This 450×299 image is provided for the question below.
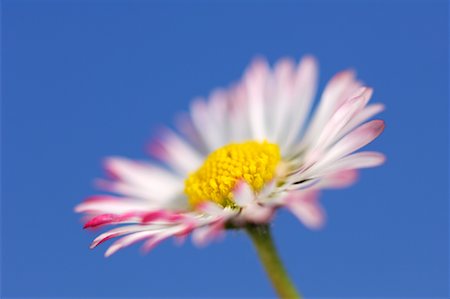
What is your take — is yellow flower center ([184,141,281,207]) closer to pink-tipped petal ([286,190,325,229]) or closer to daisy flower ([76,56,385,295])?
daisy flower ([76,56,385,295])

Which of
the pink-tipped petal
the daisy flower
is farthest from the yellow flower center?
the pink-tipped petal

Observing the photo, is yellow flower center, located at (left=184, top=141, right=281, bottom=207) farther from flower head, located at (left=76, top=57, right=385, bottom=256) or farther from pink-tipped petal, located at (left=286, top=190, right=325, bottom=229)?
pink-tipped petal, located at (left=286, top=190, right=325, bottom=229)

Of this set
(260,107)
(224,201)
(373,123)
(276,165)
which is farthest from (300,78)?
(373,123)

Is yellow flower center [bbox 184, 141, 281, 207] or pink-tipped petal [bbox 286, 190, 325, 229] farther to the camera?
yellow flower center [bbox 184, 141, 281, 207]

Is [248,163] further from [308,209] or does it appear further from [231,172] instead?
[308,209]

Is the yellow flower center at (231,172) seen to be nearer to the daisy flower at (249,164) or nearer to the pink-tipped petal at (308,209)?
the daisy flower at (249,164)

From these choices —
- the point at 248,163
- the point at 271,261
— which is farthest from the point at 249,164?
the point at 271,261

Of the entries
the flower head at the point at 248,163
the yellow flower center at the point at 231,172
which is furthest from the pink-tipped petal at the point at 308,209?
the yellow flower center at the point at 231,172

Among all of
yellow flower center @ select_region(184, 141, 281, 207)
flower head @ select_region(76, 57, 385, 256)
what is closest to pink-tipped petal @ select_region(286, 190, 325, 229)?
flower head @ select_region(76, 57, 385, 256)

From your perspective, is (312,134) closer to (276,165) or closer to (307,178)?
(276,165)

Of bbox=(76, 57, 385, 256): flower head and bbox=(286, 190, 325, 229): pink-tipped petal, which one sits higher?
bbox=(76, 57, 385, 256): flower head
